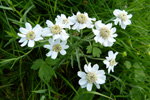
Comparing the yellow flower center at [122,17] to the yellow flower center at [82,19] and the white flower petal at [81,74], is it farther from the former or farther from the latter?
the white flower petal at [81,74]

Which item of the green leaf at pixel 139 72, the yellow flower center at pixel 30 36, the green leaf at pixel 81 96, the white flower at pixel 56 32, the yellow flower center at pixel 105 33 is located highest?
the yellow flower center at pixel 105 33

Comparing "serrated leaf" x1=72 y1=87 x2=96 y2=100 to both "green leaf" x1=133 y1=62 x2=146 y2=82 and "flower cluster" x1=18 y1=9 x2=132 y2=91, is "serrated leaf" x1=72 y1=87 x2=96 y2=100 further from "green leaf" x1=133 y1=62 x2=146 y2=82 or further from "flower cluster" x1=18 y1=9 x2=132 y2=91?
"green leaf" x1=133 y1=62 x2=146 y2=82

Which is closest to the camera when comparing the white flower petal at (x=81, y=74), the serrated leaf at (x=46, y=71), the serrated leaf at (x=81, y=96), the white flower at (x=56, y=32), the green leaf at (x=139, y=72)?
the white flower at (x=56, y=32)

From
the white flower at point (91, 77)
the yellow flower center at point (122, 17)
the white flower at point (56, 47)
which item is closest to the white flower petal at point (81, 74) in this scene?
the white flower at point (91, 77)

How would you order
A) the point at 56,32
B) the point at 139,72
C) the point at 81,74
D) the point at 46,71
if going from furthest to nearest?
the point at 139,72
the point at 46,71
the point at 81,74
the point at 56,32

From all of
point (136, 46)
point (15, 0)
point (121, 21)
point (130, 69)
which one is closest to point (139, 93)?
point (130, 69)

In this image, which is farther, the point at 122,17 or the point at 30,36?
the point at 122,17

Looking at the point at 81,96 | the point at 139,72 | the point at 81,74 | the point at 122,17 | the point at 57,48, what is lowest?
the point at 81,96

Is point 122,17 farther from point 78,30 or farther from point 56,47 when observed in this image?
point 56,47

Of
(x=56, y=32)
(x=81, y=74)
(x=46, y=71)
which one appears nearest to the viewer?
(x=56, y=32)

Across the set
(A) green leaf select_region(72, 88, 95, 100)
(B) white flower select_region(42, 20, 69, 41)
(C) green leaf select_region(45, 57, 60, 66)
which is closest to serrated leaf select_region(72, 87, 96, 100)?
(A) green leaf select_region(72, 88, 95, 100)

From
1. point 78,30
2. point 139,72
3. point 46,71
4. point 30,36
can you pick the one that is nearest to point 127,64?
point 139,72
